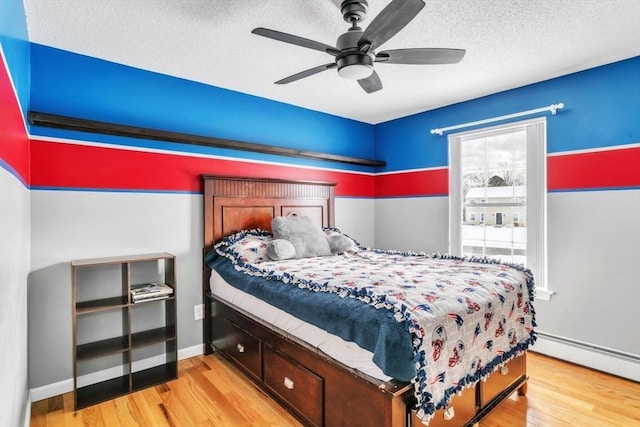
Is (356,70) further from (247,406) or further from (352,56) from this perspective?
(247,406)

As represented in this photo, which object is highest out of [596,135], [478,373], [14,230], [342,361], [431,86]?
[431,86]

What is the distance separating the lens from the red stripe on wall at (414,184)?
391cm

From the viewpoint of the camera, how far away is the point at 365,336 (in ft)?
5.05

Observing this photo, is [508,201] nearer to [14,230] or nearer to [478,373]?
[478,373]

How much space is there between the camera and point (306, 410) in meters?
1.91

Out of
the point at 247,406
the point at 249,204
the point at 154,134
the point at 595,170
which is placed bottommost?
the point at 247,406

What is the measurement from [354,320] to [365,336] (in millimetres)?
95

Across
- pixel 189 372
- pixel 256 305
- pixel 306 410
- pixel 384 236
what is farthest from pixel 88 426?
pixel 384 236

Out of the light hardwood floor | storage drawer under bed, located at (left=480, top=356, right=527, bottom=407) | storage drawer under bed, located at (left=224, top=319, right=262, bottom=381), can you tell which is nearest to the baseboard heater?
the light hardwood floor

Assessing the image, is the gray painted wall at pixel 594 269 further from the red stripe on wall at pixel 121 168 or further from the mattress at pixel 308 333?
the red stripe on wall at pixel 121 168

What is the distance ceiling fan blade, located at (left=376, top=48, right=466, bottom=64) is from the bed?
1.33 meters

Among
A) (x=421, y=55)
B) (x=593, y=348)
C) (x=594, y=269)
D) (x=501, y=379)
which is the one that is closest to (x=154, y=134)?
(x=421, y=55)

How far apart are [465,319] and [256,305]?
1352 mm

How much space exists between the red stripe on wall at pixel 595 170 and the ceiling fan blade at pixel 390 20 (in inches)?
88.6
